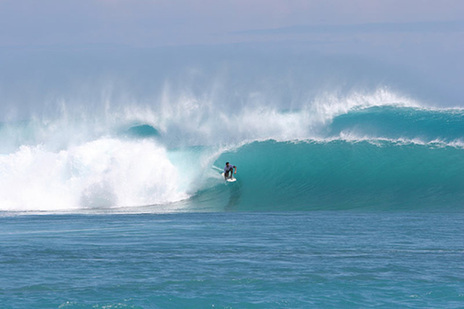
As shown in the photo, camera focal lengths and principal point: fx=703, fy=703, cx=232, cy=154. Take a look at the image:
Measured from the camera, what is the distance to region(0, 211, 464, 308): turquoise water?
7922 millimetres

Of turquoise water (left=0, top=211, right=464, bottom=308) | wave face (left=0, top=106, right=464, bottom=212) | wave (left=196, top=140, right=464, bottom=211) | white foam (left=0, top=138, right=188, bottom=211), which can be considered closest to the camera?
turquoise water (left=0, top=211, right=464, bottom=308)

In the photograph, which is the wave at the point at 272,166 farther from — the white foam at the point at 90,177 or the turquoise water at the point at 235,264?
the turquoise water at the point at 235,264

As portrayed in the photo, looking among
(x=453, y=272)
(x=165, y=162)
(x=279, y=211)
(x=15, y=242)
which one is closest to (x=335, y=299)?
(x=453, y=272)

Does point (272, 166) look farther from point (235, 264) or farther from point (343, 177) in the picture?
point (235, 264)

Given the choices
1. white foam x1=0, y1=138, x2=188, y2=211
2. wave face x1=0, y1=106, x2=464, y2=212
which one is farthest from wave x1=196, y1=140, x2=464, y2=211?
white foam x1=0, y1=138, x2=188, y2=211

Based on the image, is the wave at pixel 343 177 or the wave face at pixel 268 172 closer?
the wave at pixel 343 177

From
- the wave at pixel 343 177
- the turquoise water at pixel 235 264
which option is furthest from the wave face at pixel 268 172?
the turquoise water at pixel 235 264

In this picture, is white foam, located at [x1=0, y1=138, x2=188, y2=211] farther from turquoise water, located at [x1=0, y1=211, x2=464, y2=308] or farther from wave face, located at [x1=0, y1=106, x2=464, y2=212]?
turquoise water, located at [x1=0, y1=211, x2=464, y2=308]

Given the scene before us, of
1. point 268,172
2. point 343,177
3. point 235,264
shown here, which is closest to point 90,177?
point 268,172

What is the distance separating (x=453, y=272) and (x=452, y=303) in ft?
5.68

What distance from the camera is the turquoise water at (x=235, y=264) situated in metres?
7.92

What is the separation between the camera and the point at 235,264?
32.6 ft

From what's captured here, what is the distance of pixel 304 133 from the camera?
2891cm

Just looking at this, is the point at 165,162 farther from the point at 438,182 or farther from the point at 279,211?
the point at 438,182
